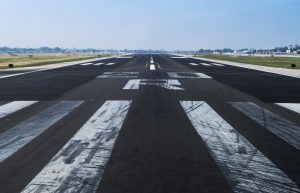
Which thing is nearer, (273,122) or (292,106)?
(273,122)

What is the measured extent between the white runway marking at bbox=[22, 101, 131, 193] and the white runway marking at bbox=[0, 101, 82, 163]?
2.27 ft

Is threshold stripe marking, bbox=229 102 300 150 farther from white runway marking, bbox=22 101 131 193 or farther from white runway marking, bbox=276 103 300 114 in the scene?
white runway marking, bbox=22 101 131 193

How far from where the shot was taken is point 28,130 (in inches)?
263

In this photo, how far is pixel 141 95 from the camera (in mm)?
12000

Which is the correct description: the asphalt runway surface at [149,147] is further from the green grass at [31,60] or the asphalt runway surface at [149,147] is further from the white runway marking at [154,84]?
the green grass at [31,60]

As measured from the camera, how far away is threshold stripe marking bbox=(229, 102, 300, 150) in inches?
250

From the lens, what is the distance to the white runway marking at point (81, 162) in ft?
12.9

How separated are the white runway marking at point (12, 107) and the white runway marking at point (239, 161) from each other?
167 inches

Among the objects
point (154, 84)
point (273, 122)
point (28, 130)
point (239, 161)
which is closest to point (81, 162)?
point (239, 161)

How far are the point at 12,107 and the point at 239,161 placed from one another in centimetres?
656

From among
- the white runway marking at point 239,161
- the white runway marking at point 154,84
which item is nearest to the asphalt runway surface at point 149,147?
the white runway marking at point 239,161

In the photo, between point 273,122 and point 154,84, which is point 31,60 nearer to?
point 154,84

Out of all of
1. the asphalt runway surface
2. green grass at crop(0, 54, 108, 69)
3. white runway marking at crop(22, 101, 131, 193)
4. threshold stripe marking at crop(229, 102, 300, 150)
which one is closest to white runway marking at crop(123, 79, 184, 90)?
the asphalt runway surface

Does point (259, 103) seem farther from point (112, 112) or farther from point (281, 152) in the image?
point (281, 152)
